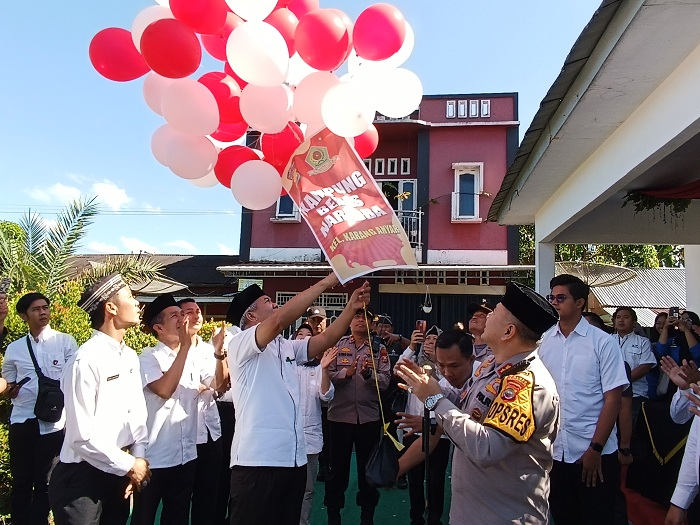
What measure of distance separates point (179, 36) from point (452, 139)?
34.7 ft

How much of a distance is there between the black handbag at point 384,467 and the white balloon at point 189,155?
6.77 ft

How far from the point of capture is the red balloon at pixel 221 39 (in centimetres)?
330

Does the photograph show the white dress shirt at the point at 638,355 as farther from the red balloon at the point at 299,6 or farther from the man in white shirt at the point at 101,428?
the man in white shirt at the point at 101,428

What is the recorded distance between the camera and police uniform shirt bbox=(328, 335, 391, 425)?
15.4 ft

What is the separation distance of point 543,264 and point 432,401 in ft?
15.2

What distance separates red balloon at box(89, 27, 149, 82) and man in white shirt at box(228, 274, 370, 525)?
6.42 feet

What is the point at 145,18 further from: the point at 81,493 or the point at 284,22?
the point at 81,493

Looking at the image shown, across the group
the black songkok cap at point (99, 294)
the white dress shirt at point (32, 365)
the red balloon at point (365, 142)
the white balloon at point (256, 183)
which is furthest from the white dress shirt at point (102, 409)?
the red balloon at point (365, 142)

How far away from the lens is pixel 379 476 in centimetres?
286

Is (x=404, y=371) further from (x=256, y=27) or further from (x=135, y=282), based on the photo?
(x=135, y=282)

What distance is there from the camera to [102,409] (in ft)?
8.51

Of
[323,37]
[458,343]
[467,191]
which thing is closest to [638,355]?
[458,343]

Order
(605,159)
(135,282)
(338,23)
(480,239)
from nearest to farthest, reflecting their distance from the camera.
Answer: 1. (338,23)
2. (605,159)
3. (135,282)
4. (480,239)

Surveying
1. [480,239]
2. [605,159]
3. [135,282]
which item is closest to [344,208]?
[605,159]
